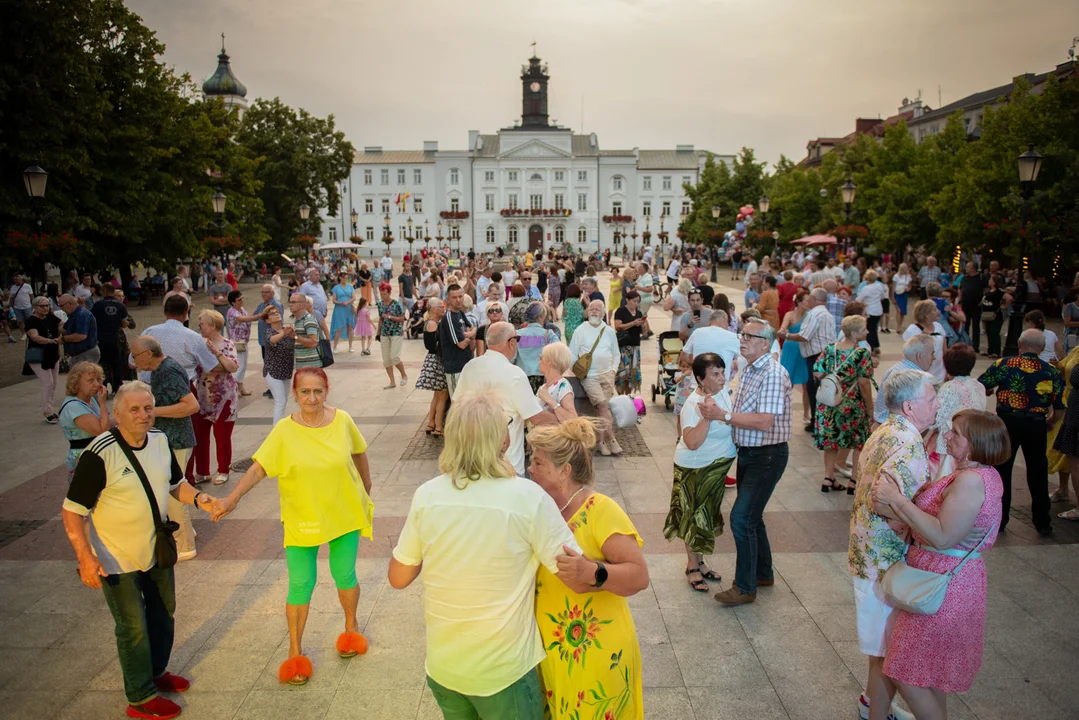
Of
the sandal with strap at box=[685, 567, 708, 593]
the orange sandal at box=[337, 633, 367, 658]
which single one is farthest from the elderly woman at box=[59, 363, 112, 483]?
the sandal with strap at box=[685, 567, 708, 593]

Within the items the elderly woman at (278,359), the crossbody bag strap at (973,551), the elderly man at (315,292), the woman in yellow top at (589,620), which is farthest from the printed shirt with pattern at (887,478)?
the elderly man at (315,292)

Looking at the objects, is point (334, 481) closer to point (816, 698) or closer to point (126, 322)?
point (816, 698)

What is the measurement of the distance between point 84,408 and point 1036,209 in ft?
73.2

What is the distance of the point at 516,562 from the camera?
9.05 feet

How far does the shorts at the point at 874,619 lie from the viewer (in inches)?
156

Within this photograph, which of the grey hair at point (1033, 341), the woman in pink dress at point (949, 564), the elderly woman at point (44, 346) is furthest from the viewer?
the elderly woman at point (44, 346)

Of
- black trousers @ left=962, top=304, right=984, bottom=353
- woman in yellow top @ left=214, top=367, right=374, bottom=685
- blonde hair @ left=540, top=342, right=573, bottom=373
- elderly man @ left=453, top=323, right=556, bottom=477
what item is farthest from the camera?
black trousers @ left=962, top=304, right=984, bottom=353

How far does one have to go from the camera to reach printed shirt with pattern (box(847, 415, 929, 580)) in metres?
3.87

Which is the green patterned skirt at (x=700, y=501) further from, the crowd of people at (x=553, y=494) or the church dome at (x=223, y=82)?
the church dome at (x=223, y=82)

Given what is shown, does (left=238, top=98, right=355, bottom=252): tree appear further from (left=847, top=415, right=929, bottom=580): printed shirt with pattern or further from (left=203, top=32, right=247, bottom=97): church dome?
(left=847, top=415, right=929, bottom=580): printed shirt with pattern

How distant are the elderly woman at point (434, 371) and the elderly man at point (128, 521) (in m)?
5.43

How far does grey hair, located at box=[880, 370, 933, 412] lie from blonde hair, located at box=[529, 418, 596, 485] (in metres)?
1.95

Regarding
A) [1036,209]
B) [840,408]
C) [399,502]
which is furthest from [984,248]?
[399,502]

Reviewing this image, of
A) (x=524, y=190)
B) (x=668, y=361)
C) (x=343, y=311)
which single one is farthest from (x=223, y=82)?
(x=668, y=361)
